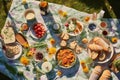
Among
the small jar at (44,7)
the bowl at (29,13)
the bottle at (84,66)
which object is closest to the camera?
the bottle at (84,66)

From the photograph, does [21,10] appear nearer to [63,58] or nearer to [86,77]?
[63,58]

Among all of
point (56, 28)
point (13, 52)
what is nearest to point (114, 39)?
point (56, 28)

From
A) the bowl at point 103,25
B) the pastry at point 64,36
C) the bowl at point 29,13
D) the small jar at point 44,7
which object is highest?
the small jar at point 44,7

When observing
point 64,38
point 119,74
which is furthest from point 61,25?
point 119,74

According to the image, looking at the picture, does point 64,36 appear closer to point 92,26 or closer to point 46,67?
point 92,26

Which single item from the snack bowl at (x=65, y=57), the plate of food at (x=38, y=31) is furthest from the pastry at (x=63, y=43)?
the plate of food at (x=38, y=31)

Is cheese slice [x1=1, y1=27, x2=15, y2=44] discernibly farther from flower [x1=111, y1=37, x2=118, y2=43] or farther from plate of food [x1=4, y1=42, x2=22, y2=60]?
flower [x1=111, y1=37, x2=118, y2=43]

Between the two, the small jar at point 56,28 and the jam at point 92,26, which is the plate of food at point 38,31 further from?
the jam at point 92,26
